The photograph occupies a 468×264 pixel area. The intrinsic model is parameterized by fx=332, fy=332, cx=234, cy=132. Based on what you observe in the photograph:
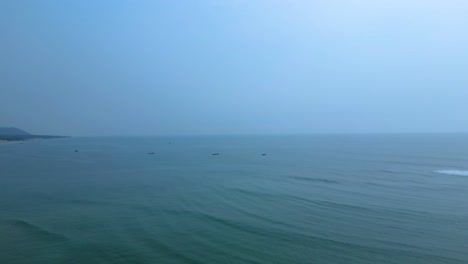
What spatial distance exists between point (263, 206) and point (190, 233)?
8894mm

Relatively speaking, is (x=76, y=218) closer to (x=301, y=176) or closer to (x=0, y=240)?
(x=0, y=240)

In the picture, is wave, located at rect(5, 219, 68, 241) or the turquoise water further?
wave, located at rect(5, 219, 68, 241)

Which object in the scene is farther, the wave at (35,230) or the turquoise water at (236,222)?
the wave at (35,230)

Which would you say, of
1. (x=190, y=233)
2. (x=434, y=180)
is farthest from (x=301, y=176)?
(x=190, y=233)

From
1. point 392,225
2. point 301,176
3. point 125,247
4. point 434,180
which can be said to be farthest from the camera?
point 301,176

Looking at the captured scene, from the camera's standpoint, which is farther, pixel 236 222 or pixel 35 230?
pixel 236 222

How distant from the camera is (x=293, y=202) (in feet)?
94.7

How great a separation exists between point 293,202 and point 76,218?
17.2 metres

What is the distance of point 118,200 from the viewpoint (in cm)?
3033

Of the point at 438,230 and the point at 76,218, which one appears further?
the point at 76,218

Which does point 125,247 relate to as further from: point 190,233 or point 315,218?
point 315,218

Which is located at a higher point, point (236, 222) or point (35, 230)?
point (236, 222)

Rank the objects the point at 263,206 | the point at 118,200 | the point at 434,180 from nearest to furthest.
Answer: the point at 263,206 → the point at 118,200 → the point at 434,180

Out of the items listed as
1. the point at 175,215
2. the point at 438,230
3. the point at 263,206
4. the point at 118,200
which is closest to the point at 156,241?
the point at 175,215
